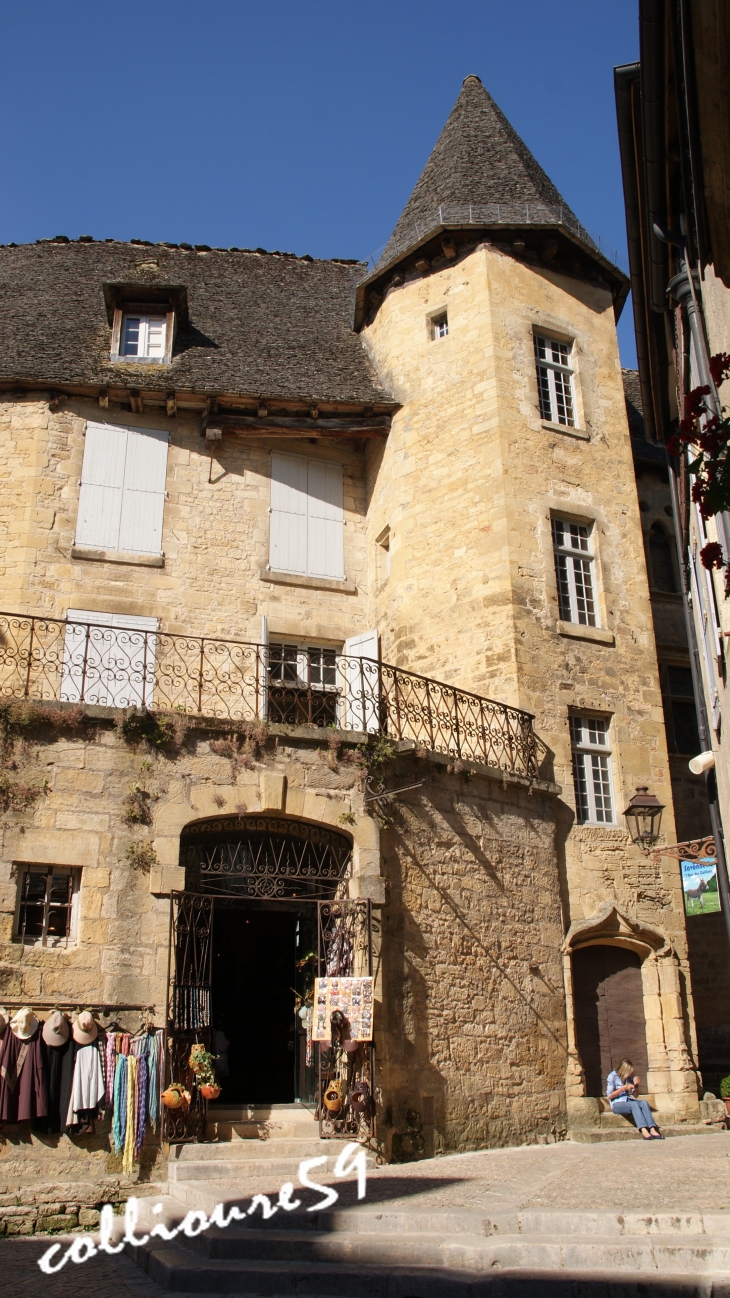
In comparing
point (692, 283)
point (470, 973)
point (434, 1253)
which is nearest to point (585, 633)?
point (470, 973)

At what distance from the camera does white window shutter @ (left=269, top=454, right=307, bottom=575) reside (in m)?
14.9

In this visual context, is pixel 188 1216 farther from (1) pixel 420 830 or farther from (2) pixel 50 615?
(2) pixel 50 615

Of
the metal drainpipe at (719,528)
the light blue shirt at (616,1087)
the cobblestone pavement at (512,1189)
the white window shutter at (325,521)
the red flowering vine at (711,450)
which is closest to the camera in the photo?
the red flowering vine at (711,450)

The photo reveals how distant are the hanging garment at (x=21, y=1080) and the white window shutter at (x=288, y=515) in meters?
7.41

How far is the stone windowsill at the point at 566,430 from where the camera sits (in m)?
14.7

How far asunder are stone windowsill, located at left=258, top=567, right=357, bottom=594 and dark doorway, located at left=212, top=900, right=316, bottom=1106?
4272 millimetres

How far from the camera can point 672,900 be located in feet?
43.0

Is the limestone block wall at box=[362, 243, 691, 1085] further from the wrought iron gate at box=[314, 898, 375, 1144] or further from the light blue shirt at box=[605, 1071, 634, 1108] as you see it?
the wrought iron gate at box=[314, 898, 375, 1144]

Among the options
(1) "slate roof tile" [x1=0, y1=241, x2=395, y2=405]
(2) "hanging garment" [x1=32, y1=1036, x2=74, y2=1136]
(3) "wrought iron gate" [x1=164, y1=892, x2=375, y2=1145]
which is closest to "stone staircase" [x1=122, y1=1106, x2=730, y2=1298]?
(2) "hanging garment" [x1=32, y1=1036, x2=74, y2=1136]

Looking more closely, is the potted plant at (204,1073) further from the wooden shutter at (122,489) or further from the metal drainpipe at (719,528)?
the wooden shutter at (122,489)

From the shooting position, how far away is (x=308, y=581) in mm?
14883

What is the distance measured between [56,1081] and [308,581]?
7.60m

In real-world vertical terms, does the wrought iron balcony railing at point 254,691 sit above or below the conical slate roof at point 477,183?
below

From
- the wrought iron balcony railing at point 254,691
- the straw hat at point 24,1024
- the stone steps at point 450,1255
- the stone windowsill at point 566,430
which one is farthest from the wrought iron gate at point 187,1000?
the stone windowsill at point 566,430
